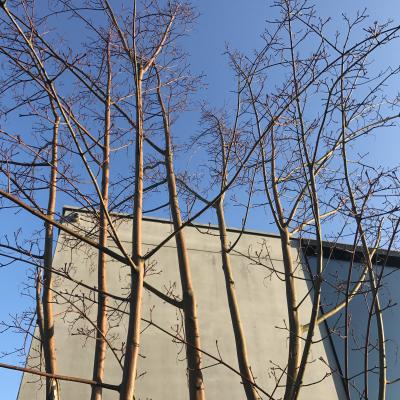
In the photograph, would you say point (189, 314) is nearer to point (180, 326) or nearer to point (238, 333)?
point (238, 333)

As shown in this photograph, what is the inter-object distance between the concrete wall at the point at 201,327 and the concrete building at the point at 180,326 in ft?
0.04

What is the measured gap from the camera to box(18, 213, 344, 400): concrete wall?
5.47m

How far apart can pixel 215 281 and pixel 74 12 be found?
4.76 metres

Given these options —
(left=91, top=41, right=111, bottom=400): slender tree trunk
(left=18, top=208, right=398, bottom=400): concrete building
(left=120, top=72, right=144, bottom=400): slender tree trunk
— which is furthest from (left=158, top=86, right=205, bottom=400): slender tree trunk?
(left=18, top=208, right=398, bottom=400): concrete building

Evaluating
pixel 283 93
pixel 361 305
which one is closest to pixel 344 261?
pixel 361 305

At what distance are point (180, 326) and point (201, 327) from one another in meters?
0.65

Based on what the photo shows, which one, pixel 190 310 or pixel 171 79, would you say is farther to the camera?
pixel 171 79

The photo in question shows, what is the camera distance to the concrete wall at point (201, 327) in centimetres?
547

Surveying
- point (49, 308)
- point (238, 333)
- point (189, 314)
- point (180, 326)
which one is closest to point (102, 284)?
point (49, 308)

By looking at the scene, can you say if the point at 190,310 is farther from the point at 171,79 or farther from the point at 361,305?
the point at 361,305

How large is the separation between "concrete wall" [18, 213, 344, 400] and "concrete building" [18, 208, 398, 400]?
0.4 inches

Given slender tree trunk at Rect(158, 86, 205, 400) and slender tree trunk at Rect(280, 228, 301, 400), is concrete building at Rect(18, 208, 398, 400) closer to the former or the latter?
slender tree trunk at Rect(280, 228, 301, 400)

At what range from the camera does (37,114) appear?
2.78 m

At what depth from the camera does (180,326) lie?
5703mm
